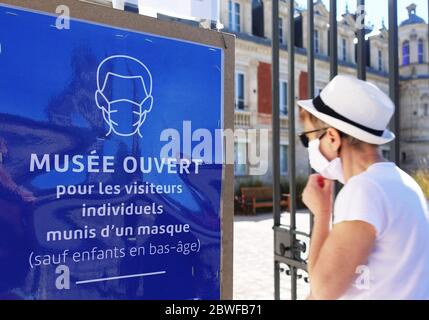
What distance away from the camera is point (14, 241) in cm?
165

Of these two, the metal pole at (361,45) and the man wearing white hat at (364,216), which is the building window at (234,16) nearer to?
the metal pole at (361,45)

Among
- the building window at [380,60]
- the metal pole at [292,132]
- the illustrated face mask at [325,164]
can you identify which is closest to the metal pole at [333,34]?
the metal pole at [292,132]

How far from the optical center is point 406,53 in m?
22.0

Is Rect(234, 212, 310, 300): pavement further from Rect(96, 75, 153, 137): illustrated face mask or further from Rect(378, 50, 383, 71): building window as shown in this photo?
Rect(378, 50, 383, 71): building window

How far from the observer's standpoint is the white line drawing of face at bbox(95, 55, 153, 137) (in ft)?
6.05

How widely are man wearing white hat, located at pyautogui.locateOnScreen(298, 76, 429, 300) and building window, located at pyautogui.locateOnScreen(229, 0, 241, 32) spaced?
15.3 meters

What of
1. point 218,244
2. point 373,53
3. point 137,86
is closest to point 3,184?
point 137,86

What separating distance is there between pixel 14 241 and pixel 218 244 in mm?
932

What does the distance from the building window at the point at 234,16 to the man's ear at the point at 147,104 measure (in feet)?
48.4

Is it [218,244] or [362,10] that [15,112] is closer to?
[218,244]

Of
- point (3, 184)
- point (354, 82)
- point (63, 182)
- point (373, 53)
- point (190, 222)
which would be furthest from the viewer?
point (373, 53)

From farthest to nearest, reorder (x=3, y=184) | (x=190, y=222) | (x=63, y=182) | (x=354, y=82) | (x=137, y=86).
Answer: (x=190, y=222), (x=137, y=86), (x=63, y=182), (x=3, y=184), (x=354, y=82)

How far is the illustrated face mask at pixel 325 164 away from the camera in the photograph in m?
1.52

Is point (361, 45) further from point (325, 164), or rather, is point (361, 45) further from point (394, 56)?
point (325, 164)
